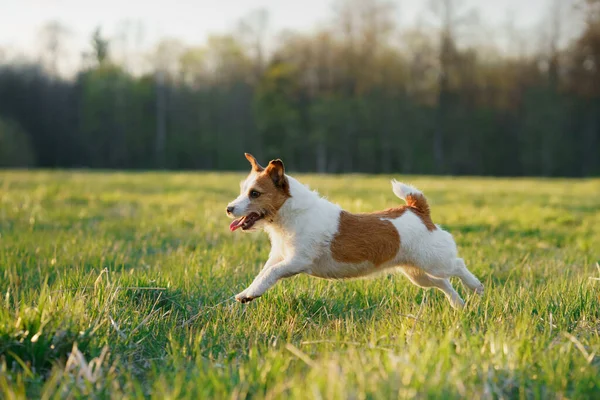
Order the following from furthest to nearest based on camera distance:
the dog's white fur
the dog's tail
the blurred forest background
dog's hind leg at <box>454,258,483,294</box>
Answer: the blurred forest background < the dog's tail < dog's hind leg at <box>454,258,483,294</box> < the dog's white fur

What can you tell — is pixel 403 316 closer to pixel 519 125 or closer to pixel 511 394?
pixel 511 394

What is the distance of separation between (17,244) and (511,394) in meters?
5.53

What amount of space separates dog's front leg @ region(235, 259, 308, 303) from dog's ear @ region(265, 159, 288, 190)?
1.81 ft

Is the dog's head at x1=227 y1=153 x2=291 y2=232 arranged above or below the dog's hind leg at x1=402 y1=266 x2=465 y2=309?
above

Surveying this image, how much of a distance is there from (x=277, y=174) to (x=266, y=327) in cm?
108

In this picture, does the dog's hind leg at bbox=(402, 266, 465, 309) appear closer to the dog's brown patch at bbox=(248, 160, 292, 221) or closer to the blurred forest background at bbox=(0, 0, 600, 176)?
the dog's brown patch at bbox=(248, 160, 292, 221)

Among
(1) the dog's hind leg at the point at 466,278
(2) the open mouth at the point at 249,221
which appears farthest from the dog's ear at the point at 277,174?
(1) the dog's hind leg at the point at 466,278

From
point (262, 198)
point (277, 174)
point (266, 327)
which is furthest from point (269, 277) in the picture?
point (277, 174)

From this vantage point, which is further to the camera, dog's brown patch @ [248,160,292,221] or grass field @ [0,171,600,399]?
dog's brown patch @ [248,160,292,221]

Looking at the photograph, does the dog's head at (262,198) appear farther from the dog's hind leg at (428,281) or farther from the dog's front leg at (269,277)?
the dog's hind leg at (428,281)

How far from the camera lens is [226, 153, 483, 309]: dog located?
13.5ft

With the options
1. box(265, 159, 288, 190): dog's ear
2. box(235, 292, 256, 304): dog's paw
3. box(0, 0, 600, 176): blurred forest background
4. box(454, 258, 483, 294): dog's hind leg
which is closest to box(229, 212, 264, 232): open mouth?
box(265, 159, 288, 190): dog's ear

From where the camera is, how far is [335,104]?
137 ft

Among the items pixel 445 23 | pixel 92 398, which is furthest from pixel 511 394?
pixel 445 23
